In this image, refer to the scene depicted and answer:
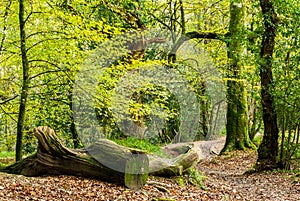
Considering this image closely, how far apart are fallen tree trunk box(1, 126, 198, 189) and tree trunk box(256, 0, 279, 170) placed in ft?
15.1

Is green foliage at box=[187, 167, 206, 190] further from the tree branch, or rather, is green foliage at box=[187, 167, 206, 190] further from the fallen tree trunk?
the tree branch

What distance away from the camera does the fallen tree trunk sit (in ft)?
19.4

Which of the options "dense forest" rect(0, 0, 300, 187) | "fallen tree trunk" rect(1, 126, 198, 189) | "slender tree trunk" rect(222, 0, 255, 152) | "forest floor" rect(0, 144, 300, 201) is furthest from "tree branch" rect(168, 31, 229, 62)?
"fallen tree trunk" rect(1, 126, 198, 189)

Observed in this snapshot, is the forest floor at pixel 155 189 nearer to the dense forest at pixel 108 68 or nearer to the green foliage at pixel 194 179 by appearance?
the green foliage at pixel 194 179

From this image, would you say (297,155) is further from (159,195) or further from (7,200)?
(7,200)

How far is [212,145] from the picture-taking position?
61.6 feet

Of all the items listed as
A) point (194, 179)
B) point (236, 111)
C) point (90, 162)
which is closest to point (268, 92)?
point (194, 179)

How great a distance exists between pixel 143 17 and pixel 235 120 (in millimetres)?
6081

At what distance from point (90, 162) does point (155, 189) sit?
123cm

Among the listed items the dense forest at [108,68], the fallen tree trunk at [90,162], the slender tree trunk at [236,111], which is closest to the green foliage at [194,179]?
the fallen tree trunk at [90,162]

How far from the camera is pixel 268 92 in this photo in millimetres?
9109

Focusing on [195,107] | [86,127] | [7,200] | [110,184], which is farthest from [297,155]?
[195,107]

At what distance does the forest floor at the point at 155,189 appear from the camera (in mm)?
5188

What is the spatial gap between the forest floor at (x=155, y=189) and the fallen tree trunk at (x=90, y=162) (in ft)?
0.50
